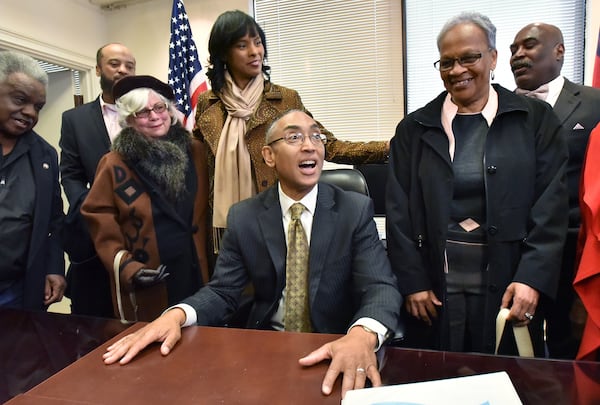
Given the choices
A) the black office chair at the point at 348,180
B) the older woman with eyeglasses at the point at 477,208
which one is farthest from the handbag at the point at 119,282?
the older woman with eyeglasses at the point at 477,208

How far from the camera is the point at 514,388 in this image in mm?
879

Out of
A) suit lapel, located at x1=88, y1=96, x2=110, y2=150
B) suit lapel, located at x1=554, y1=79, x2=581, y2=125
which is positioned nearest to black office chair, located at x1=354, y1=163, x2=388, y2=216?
suit lapel, located at x1=554, y1=79, x2=581, y2=125

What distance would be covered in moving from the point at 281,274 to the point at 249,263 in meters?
0.13

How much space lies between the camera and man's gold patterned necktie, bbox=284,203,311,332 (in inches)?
63.1

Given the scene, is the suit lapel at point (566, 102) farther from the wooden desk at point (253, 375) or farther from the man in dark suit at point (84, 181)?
the man in dark suit at point (84, 181)

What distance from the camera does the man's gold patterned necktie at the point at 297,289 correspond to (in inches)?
63.1

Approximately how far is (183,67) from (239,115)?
2.24 metres

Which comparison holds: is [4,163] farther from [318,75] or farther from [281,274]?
[318,75]

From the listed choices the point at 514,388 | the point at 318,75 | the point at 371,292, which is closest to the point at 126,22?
the point at 318,75

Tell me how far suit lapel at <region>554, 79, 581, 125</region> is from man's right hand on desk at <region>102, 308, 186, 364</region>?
181cm

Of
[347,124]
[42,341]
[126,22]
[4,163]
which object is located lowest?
[42,341]

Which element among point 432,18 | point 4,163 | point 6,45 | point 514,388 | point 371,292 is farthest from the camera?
point 432,18

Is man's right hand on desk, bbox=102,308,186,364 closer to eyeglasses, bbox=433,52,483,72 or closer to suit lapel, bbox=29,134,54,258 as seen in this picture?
suit lapel, bbox=29,134,54,258

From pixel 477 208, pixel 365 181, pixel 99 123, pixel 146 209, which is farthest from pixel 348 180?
pixel 99 123
